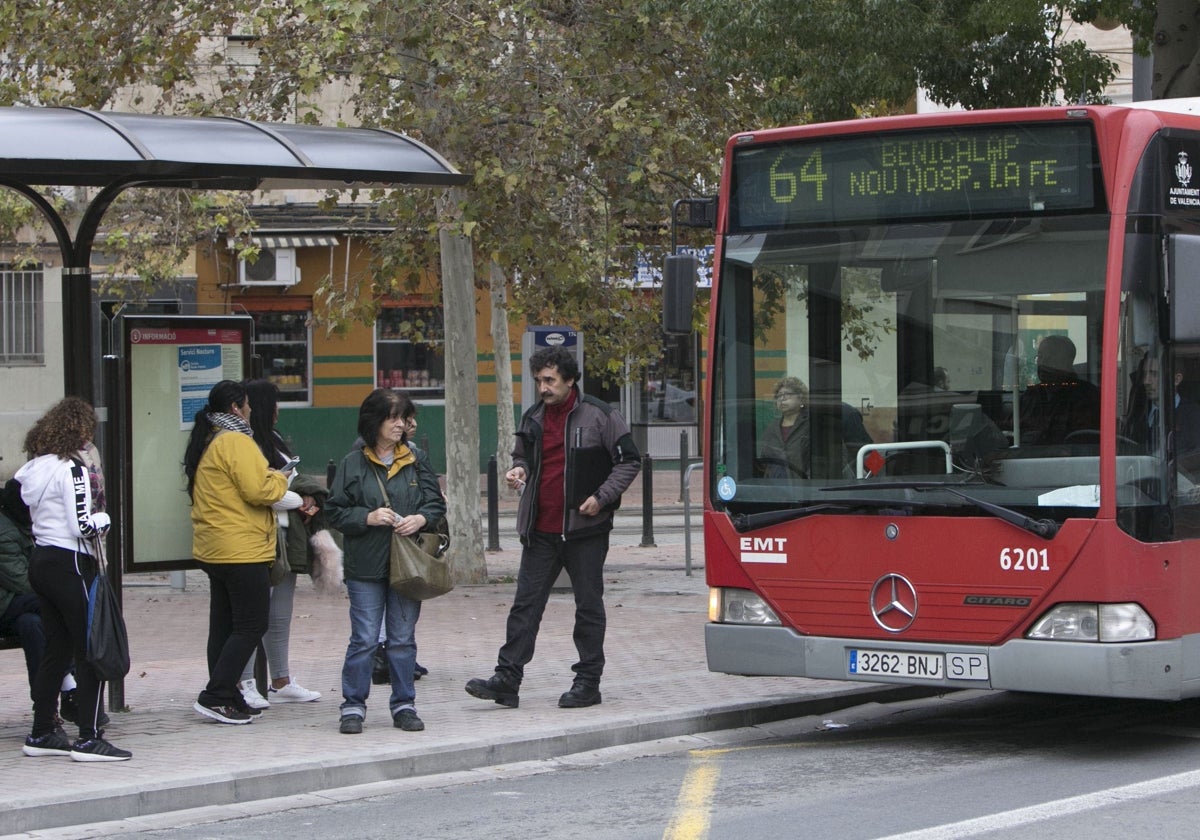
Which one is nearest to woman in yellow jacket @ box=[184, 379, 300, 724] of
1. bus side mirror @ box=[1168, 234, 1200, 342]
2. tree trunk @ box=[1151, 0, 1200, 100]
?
bus side mirror @ box=[1168, 234, 1200, 342]

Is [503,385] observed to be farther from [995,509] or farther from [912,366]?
[995,509]

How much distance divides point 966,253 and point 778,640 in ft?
6.72

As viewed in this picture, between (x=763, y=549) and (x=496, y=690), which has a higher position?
(x=763, y=549)

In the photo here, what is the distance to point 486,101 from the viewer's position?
1527 centimetres

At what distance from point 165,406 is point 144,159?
6.55ft

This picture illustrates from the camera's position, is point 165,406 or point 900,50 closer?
point 165,406

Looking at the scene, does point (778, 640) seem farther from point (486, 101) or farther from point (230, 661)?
point (486, 101)

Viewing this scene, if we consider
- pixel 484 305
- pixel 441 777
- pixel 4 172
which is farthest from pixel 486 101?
pixel 484 305

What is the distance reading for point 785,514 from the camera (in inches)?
336

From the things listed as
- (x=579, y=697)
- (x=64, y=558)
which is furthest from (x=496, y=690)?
(x=64, y=558)

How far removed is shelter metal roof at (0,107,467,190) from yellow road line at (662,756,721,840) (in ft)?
11.1

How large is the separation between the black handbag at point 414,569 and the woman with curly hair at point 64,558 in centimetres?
140

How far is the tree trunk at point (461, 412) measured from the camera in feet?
54.5

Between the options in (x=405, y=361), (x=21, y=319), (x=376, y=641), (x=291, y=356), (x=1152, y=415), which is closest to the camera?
(x=1152, y=415)
